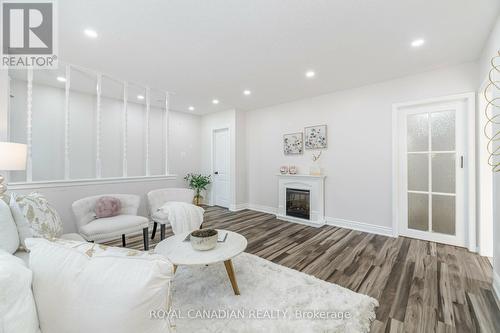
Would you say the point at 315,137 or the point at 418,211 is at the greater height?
the point at 315,137

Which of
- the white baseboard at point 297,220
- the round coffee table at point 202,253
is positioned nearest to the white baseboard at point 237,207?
the white baseboard at point 297,220

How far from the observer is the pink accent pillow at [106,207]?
254 cm

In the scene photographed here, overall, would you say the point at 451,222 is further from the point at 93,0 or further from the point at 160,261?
the point at 93,0

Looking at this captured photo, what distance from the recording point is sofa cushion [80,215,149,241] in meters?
2.25

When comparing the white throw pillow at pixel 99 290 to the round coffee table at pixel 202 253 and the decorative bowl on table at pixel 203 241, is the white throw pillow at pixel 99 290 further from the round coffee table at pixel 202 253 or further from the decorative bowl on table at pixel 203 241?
the decorative bowl on table at pixel 203 241

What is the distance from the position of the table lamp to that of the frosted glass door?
4.72 metres

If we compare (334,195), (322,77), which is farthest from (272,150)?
(322,77)

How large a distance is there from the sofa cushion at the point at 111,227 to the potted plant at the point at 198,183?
2.89 meters

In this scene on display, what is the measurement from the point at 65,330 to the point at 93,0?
7.63ft

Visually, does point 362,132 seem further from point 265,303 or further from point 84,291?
point 84,291

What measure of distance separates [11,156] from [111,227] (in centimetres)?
107

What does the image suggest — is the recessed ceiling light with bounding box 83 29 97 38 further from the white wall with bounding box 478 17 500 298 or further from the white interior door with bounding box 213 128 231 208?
the white wall with bounding box 478 17 500 298

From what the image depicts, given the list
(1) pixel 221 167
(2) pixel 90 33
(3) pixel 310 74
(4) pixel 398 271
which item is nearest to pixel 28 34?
(2) pixel 90 33

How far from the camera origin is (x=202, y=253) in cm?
178
